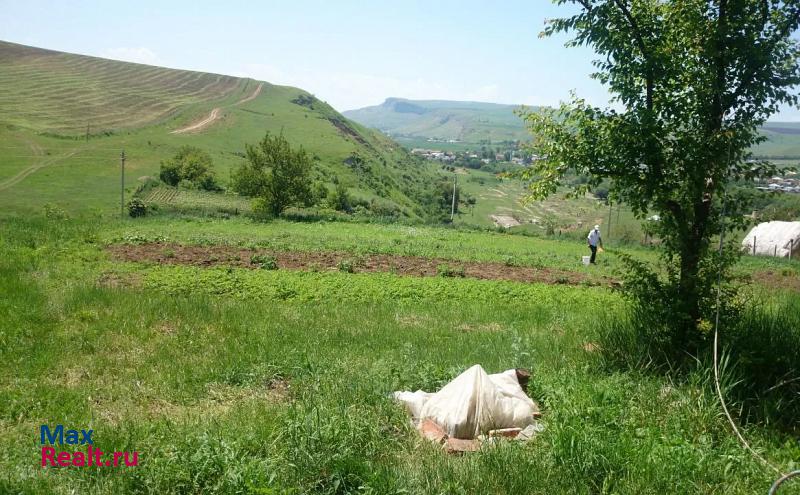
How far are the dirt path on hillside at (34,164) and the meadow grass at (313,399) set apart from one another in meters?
55.4

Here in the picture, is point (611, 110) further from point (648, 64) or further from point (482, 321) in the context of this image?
point (482, 321)

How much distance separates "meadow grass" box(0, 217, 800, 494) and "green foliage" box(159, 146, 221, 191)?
57.6m

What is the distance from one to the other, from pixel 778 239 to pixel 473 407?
44.4m

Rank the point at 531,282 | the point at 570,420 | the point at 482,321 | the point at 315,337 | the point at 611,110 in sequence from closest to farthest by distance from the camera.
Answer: the point at 570,420, the point at 611,110, the point at 315,337, the point at 482,321, the point at 531,282

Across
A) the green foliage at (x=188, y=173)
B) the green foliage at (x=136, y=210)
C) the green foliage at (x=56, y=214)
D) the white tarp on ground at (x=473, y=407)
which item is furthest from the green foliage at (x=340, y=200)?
the white tarp on ground at (x=473, y=407)

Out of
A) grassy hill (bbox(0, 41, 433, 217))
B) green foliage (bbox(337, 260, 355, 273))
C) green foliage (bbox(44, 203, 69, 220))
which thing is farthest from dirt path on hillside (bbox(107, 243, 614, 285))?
grassy hill (bbox(0, 41, 433, 217))

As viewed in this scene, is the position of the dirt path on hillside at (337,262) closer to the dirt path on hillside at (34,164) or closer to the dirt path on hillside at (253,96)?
the dirt path on hillside at (34,164)

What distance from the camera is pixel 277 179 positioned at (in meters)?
44.6

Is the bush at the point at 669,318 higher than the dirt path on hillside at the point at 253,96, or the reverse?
the dirt path on hillside at the point at 253,96

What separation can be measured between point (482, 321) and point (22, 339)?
8.34 m

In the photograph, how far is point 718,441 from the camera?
532 cm

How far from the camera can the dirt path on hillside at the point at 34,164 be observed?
56.0 m

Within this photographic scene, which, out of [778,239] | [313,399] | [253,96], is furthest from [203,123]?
[313,399]

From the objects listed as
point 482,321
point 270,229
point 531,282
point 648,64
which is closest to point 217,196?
point 270,229
